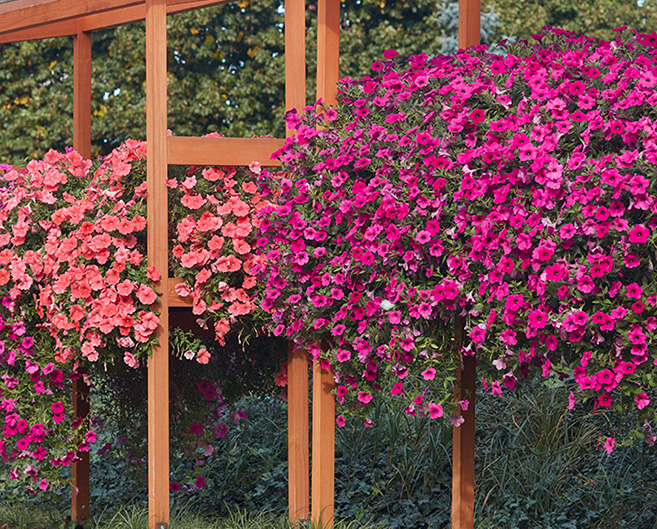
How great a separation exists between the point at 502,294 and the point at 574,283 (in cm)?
25

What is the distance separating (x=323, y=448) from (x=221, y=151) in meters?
1.42

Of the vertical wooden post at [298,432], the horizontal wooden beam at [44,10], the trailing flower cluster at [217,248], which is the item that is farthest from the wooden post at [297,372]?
the horizontal wooden beam at [44,10]

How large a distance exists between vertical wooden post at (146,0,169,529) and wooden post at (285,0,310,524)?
570mm

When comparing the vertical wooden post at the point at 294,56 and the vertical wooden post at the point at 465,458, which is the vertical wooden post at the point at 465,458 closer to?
the vertical wooden post at the point at 465,458

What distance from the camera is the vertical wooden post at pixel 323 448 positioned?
3818 millimetres

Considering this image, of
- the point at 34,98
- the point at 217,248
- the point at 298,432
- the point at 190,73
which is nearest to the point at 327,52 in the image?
the point at 217,248

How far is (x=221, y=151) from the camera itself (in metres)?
3.85

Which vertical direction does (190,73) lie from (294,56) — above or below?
above

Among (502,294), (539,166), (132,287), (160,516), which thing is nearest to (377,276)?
(502,294)

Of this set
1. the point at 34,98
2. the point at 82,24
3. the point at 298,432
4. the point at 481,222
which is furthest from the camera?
the point at 34,98

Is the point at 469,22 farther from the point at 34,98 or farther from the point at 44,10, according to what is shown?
the point at 34,98

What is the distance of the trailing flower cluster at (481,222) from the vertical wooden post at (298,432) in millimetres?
254

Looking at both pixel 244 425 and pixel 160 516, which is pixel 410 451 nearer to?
pixel 244 425

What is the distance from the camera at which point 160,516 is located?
12.8 ft
